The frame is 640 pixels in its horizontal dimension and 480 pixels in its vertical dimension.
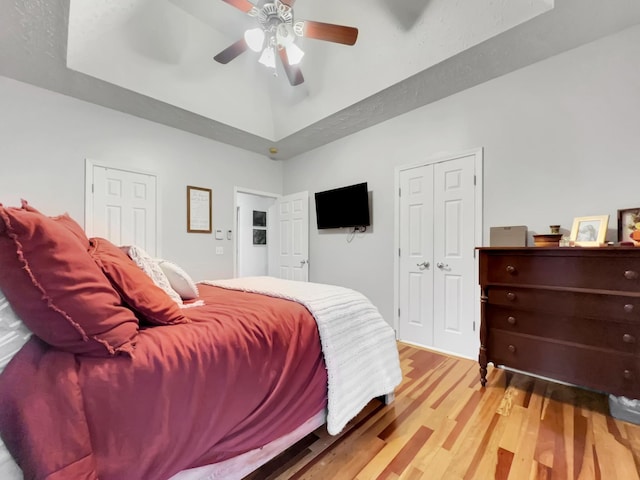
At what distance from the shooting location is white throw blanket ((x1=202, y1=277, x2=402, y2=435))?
56.7 inches

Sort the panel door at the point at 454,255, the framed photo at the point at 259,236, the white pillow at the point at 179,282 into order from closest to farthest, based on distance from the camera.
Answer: the white pillow at the point at 179,282, the panel door at the point at 454,255, the framed photo at the point at 259,236

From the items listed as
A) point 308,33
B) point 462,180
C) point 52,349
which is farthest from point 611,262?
point 52,349

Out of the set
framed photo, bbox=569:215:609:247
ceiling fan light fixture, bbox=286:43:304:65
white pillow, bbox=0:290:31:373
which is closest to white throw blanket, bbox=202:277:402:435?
white pillow, bbox=0:290:31:373

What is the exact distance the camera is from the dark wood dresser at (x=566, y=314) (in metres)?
1.58

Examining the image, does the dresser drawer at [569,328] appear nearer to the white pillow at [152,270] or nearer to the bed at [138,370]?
the bed at [138,370]

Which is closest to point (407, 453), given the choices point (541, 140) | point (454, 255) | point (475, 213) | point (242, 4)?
point (454, 255)

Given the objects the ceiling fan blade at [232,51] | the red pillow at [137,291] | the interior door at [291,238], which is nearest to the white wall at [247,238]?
the interior door at [291,238]

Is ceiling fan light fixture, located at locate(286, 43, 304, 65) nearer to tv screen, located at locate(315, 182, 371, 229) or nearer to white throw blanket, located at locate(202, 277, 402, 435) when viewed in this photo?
tv screen, located at locate(315, 182, 371, 229)

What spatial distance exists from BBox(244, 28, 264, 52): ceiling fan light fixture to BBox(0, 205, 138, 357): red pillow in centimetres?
187

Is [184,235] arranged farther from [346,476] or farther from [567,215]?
[567,215]

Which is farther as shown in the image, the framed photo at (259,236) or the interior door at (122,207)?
the framed photo at (259,236)

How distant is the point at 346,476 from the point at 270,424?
460mm

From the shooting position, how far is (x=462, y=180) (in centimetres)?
270

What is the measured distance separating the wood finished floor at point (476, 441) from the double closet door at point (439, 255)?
0.77m
